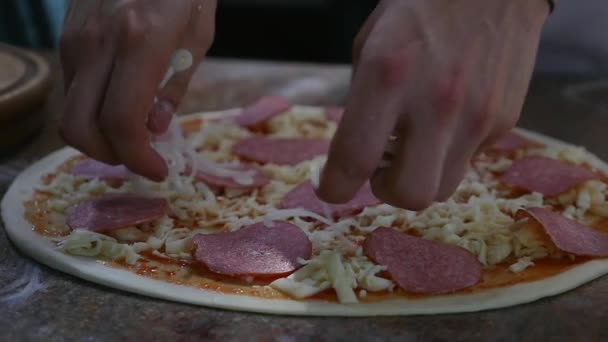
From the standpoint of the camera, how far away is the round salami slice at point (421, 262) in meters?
1.05

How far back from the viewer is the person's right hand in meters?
1.06

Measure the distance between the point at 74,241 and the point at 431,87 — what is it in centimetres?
57

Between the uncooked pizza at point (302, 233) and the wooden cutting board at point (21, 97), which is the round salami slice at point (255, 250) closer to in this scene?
the uncooked pizza at point (302, 233)

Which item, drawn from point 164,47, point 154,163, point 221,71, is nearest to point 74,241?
point 154,163

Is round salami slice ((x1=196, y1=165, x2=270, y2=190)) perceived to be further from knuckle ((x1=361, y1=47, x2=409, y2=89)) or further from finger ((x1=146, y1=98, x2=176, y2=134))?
knuckle ((x1=361, y1=47, x2=409, y2=89))

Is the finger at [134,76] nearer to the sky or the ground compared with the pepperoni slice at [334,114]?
nearer to the sky

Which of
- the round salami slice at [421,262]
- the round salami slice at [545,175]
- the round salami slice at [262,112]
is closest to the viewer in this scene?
the round salami slice at [421,262]

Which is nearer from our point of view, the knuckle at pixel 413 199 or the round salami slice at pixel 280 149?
the knuckle at pixel 413 199

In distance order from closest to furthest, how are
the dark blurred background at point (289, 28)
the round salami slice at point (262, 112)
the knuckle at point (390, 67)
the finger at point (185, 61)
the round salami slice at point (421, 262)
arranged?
the knuckle at point (390, 67)
the round salami slice at point (421, 262)
the finger at point (185, 61)
the round salami slice at point (262, 112)
the dark blurred background at point (289, 28)

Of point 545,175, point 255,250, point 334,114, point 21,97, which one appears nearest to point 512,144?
point 545,175

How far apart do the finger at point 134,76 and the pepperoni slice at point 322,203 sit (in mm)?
304

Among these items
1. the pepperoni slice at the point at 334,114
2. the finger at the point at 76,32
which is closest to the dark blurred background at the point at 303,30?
the pepperoni slice at the point at 334,114

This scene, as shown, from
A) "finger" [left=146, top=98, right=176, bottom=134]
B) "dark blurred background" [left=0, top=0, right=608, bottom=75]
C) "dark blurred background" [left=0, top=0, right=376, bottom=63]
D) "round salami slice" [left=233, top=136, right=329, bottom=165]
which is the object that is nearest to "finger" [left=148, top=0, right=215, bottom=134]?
"finger" [left=146, top=98, right=176, bottom=134]

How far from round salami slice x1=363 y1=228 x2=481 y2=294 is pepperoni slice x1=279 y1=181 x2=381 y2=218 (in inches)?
4.9
